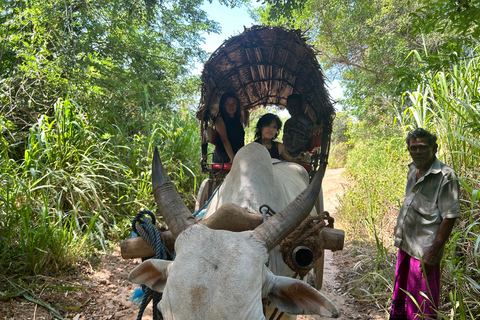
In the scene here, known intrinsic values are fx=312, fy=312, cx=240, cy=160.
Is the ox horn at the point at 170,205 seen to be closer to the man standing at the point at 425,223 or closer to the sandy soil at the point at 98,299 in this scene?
the man standing at the point at 425,223

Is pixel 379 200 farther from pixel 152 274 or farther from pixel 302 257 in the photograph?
pixel 152 274

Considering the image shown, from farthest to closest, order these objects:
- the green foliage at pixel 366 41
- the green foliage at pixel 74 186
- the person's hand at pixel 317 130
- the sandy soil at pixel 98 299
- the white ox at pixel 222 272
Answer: the green foliage at pixel 366 41
the person's hand at pixel 317 130
the green foliage at pixel 74 186
the sandy soil at pixel 98 299
the white ox at pixel 222 272

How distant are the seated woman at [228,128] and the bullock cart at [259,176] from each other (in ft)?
0.51

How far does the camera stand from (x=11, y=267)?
11.5 ft

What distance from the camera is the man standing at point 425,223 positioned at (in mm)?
2324

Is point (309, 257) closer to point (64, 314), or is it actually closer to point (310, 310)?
point (310, 310)

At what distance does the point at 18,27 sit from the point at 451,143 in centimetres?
668

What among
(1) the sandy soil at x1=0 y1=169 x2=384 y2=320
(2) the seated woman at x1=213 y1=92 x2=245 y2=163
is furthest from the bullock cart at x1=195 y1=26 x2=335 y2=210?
(1) the sandy soil at x1=0 y1=169 x2=384 y2=320

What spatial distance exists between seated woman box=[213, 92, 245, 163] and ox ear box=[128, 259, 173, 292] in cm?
288

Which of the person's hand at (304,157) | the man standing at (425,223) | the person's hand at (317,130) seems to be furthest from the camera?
the person's hand at (304,157)

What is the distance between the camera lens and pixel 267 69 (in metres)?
4.79

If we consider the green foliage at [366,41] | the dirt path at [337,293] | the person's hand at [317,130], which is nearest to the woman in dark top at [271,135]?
the person's hand at [317,130]

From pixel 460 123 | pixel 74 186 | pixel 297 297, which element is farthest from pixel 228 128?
pixel 297 297

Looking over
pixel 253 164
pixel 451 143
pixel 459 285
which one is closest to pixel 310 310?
pixel 253 164
